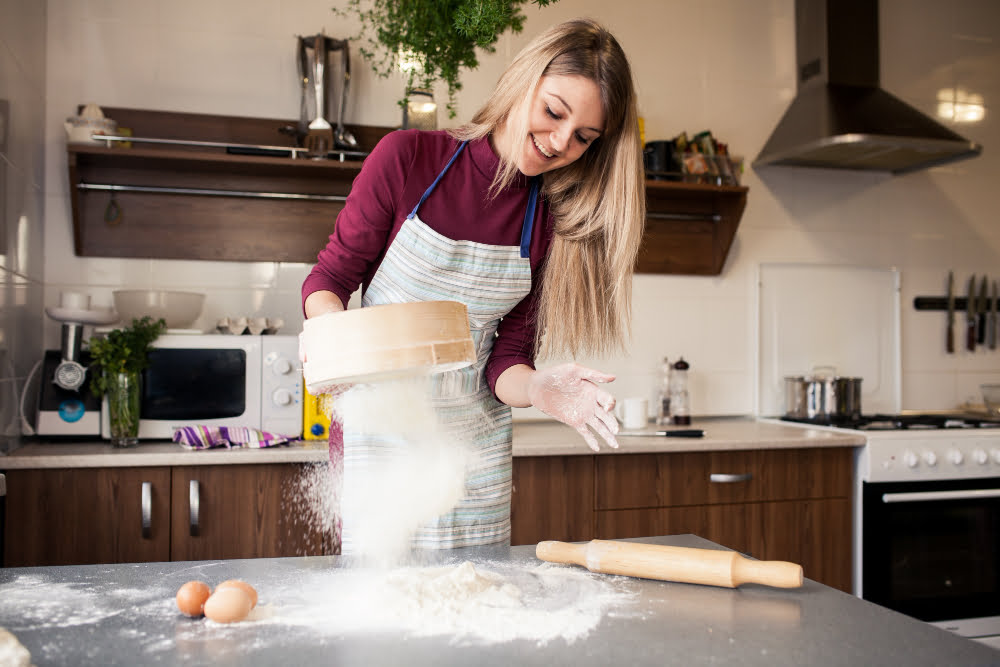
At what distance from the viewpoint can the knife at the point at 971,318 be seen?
344cm

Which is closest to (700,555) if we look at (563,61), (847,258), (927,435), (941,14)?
(563,61)

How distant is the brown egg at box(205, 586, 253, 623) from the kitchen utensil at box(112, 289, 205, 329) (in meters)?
1.69

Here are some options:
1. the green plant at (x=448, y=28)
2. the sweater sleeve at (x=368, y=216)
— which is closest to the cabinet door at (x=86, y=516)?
the sweater sleeve at (x=368, y=216)

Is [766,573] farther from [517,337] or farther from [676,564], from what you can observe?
[517,337]

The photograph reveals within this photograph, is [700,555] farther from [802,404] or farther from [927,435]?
[802,404]

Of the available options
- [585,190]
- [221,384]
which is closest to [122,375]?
[221,384]

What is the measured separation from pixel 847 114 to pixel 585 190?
1.90 metres

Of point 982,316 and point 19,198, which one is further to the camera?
point 982,316

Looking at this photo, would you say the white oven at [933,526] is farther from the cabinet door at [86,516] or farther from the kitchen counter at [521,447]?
the cabinet door at [86,516]

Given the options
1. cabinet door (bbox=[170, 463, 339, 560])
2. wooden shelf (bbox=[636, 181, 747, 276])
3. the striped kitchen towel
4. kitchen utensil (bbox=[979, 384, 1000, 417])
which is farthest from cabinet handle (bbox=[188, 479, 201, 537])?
kitchen utensil (bbox=[979, 384, 1000, 417])

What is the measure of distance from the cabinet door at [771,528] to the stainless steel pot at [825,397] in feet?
1.59

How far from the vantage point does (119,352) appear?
221 centimetres

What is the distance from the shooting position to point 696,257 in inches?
124

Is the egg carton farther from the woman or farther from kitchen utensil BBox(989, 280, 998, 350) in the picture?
kitchen utensil BBox(989, 280, 998, 350)
